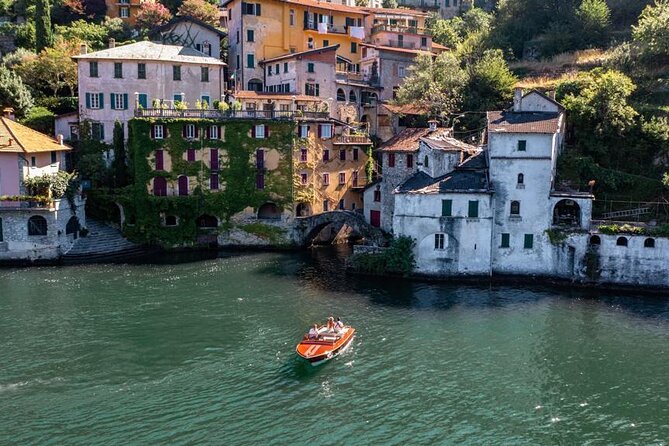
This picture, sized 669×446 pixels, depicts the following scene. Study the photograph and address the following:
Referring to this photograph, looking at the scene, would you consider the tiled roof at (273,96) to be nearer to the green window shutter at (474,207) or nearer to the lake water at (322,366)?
the lake water at (322,366)

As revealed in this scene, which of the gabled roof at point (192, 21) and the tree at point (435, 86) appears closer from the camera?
the tree at point (435, 86)

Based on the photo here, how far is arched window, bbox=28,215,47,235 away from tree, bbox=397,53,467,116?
41277mm

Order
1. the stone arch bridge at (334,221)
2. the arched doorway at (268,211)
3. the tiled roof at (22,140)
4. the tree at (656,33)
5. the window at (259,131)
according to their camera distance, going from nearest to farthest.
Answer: the tiled roof at (22,140) → the stone arch bridge at (334,221) → the window at (259,131) → the arched doorway at (268,211) → the tree at (656,33)

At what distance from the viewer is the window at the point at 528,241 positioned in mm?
52906

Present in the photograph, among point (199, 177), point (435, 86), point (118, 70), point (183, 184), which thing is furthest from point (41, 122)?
point (435, 86)

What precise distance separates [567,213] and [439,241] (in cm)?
1276

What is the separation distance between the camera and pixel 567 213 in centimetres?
5709

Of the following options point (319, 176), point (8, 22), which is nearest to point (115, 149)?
point (319, 176)

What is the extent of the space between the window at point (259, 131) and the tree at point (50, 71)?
2588 centimetres

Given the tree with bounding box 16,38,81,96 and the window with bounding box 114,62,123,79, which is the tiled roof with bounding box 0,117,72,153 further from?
the tree with bounding box 16,38,81,96

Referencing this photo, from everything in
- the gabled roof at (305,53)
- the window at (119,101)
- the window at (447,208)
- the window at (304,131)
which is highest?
the gabled roof at (305,53)

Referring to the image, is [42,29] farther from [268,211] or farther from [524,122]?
[524,122]

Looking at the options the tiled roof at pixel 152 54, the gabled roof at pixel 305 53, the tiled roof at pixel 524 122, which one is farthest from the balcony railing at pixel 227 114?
the tiled roof at pixel 524 122

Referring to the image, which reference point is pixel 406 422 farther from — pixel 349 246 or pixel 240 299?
pixel 349 246
